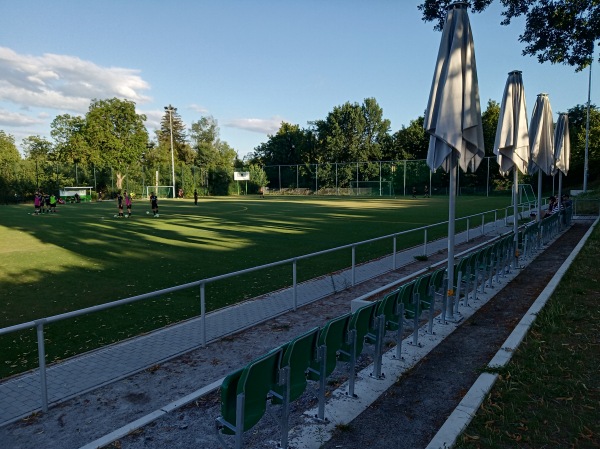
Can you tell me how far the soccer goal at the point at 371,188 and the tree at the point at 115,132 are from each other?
36490 millimetres

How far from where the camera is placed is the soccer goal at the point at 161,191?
211ft

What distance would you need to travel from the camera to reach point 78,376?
16.8ft

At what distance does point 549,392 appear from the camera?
14.1ft

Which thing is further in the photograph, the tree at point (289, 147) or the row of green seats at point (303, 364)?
the tree at point (289, 147)

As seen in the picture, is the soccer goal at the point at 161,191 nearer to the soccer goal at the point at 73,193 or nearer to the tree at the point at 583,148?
the soccer goal at the point at 73,193

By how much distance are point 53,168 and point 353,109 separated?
5073 centimetres

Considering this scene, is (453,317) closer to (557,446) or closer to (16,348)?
(557,446)

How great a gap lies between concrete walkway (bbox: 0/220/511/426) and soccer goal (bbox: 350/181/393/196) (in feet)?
202

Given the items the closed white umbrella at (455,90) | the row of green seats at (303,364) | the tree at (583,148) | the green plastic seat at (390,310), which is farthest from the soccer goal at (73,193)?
the tree at (583,148)

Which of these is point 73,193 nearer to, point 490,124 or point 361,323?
point 361,323

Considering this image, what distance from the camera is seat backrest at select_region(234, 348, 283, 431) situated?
10.2 feet

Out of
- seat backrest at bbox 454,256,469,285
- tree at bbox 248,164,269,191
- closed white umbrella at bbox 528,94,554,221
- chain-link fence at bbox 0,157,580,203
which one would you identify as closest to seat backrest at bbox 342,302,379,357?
seat backrest at bbox 454,256,469,285

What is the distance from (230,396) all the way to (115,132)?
74.7 m

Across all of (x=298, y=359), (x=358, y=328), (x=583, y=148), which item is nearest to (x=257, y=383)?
(x=298, y=359)
